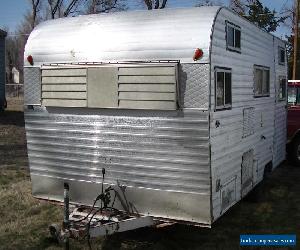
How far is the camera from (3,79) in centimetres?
2183

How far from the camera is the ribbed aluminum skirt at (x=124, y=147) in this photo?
504 centimetres

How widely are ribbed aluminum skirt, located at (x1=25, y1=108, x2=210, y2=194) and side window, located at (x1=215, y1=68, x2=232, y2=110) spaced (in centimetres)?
37

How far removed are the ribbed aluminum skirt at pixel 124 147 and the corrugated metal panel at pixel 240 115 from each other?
23 centimetres

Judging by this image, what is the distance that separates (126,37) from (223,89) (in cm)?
133

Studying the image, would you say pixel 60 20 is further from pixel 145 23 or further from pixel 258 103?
pixel 258 103

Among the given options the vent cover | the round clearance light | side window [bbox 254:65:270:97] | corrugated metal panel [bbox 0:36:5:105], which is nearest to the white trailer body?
corrugated metal panel [bbox 0:36:5:105]

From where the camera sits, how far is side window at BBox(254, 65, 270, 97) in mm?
6998

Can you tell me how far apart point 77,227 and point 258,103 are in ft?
11.9

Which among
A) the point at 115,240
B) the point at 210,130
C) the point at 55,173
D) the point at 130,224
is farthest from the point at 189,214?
the point at 55,173

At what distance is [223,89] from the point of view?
535cm

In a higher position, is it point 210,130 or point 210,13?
point 210,13

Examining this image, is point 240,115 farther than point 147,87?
Yes

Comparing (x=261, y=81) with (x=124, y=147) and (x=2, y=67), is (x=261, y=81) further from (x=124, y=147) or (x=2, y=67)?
(x=2, y=67)

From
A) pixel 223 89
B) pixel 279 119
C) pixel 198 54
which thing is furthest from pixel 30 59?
pixel 279 119
